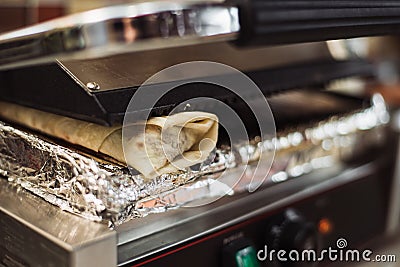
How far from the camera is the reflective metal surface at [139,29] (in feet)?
1.15

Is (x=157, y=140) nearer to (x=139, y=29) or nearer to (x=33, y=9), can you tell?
(x=139, y=29)

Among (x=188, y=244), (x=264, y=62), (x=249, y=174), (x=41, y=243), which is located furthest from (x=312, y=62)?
(x=41, y=243)

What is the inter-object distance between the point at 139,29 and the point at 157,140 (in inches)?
6.2

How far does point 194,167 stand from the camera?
0.51m

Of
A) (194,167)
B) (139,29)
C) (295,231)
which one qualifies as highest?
(139,29)

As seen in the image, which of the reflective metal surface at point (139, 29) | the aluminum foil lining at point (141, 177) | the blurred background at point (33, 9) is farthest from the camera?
the blurred background at point (33, 9)

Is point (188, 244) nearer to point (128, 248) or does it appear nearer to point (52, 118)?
point (128, 248)

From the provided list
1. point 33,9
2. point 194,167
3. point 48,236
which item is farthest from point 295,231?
point 33,9

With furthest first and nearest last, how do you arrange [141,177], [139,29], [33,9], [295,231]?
[33,9], [295,231], [141,177], [139,29]

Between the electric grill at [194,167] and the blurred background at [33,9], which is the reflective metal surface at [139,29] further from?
the blurred background at [33,9]

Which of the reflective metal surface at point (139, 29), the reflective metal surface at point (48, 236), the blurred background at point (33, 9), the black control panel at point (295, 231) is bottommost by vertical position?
the black control panel at point (295, 231)

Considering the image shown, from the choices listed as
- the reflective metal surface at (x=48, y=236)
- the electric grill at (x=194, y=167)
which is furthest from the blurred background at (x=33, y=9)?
the reflective metal surface at (x=48, y=236)

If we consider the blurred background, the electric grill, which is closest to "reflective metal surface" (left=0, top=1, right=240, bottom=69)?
the electric grill

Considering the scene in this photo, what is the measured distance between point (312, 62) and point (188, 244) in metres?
0.36
